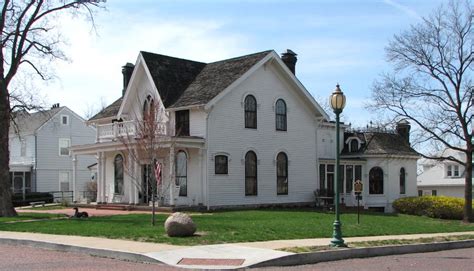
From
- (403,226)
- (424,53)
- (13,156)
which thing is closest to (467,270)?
(403,226)

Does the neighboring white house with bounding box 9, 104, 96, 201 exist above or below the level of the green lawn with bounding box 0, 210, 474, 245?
above

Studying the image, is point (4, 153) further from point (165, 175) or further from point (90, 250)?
point (90, 250)

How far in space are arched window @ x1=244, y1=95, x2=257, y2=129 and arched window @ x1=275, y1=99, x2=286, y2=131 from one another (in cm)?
→ 183

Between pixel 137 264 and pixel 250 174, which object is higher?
pixel 250 174

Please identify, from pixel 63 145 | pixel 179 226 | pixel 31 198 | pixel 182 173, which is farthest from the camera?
pixel 63 145

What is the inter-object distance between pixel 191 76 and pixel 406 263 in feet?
77.5

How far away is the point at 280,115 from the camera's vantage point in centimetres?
3622

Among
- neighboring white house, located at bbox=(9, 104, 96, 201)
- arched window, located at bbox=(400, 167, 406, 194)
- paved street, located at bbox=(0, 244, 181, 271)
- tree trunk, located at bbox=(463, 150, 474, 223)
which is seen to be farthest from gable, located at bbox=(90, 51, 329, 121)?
neighboring white house, located at bbox=(9, 104, 96, 201)

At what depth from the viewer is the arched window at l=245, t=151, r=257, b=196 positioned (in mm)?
33875

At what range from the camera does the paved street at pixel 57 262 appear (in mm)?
12984

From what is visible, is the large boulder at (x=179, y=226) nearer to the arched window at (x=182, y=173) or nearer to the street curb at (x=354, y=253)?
the street curb at (x=354, y=253)


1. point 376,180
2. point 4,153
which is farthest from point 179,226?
point 376,180

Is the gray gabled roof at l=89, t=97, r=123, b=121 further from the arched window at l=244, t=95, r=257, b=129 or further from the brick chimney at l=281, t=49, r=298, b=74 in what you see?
the brick chimney at l=281, t=49, r=298, b=74

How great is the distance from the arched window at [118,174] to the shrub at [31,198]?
12910 millimetres
